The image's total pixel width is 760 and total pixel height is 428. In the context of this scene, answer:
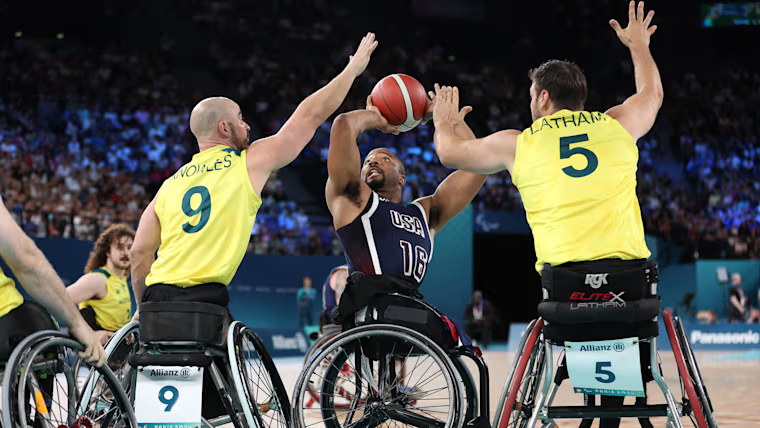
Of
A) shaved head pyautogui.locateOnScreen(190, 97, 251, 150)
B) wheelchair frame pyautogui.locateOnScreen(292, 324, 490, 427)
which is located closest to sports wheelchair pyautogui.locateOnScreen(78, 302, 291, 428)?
wheelchair frame pyautogui.locateOnScreen(292, 324, 490, 427)

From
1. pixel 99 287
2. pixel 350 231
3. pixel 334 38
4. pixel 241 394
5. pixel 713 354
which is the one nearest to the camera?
pixel 241 394

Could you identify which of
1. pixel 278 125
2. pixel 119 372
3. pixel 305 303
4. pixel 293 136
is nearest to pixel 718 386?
pixel 293 136

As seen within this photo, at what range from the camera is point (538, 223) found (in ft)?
12.6

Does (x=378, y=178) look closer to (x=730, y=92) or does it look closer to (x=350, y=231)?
(x=350, y=231)

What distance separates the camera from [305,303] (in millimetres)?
18312

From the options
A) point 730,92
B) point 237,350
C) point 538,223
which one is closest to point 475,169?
point 538,223

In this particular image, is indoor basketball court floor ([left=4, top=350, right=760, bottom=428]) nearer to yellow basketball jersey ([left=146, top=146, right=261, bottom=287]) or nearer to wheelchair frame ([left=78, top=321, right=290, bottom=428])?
wheelchair frame ([left=78, top=321, right=290, bottom=428])

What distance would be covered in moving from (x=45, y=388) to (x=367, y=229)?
1.95 metres

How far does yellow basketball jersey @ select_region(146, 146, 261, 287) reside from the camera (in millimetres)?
4023

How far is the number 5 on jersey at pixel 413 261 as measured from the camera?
15.3 feet

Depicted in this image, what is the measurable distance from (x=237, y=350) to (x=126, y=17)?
72.0 feet

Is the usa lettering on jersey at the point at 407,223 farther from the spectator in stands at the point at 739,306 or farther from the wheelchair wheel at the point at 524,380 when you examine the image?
the spectator in stands at the point at 739,306

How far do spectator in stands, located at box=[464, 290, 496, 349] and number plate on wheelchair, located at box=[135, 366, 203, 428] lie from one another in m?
16.9

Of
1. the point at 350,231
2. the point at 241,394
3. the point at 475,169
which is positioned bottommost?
the point at 241,394
